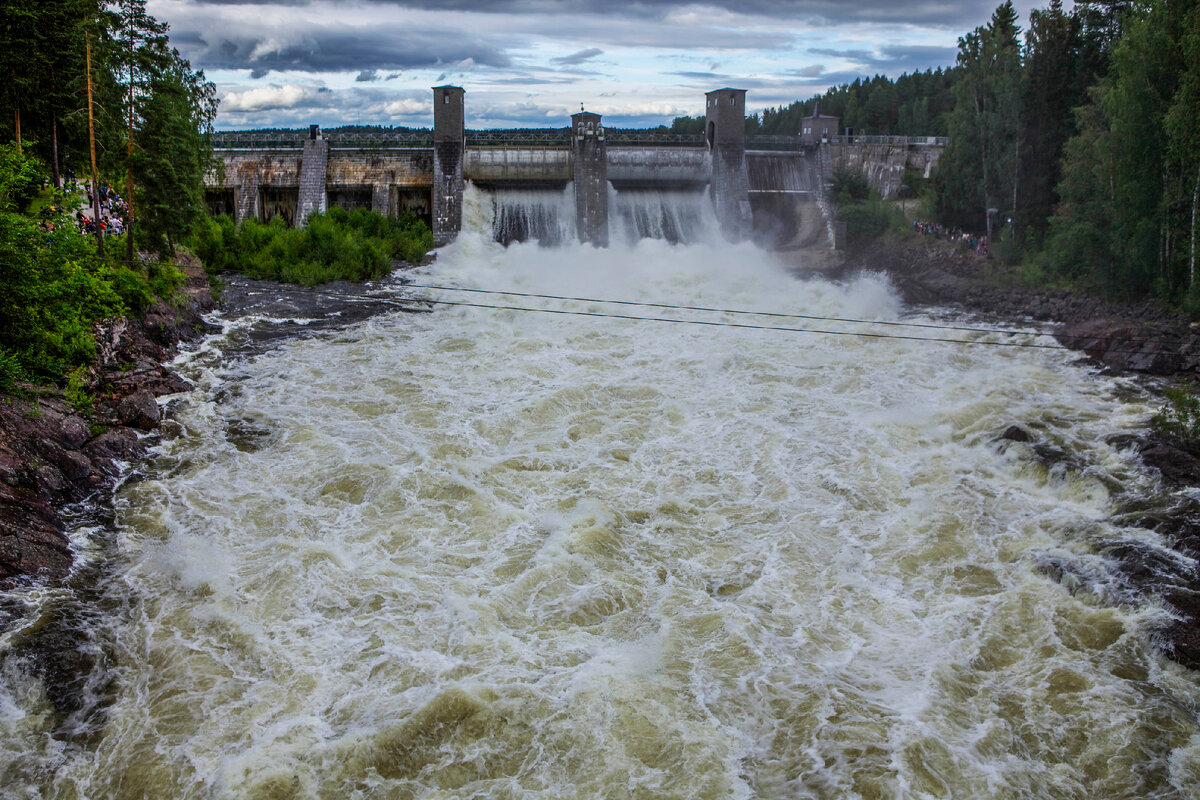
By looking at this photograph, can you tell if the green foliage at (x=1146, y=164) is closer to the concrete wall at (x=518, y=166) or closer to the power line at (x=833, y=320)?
the power line at (x=833, y=320)

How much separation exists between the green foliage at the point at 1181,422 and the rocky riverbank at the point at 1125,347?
312 millimetres

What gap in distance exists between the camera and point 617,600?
11.7 m

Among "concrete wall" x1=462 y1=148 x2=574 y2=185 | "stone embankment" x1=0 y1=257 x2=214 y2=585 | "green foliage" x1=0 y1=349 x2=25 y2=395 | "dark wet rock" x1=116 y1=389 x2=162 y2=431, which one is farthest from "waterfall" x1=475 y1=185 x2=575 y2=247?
"green foliage" x1=0 y1=349 x2=25 y2=395

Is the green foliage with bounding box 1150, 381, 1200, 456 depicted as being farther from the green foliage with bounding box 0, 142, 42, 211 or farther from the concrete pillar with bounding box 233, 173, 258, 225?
the concrete pillar with bounding box 233, 173, 258, 225

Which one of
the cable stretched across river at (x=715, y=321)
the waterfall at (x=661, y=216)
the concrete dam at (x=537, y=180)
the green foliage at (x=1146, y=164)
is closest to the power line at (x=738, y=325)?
the cable stretched across river at (x=715, y=321)

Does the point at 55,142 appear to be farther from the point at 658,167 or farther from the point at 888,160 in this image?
the point at 888,160

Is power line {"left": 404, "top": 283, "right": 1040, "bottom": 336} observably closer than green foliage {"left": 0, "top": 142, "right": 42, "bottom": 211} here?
No

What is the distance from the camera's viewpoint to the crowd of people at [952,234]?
35.1 m

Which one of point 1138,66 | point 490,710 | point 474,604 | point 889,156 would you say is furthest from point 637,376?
point 889,156

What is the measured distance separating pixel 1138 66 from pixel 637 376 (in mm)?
17547

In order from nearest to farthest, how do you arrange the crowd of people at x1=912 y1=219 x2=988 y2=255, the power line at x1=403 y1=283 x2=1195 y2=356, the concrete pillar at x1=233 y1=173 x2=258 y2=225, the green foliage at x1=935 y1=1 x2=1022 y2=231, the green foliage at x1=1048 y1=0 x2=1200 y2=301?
the power line at x1=403 y1=283 x2=1195 y2=356 < the green foliage at x1=1048 y1=0 x2=1200 y2=301 < the green foliage at x1=935 y1=1 x2=1022 y2=231 < the crowd of people at x1=912 y1=219 x2=988 y2=255 < the concrete pillar at x1=233 y1=173 x2=258 y2=225

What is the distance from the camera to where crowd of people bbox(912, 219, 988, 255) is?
3512 cm

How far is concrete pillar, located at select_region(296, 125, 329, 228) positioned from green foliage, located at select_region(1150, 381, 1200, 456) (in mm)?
30054

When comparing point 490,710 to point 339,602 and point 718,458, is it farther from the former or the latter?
point 718,458
